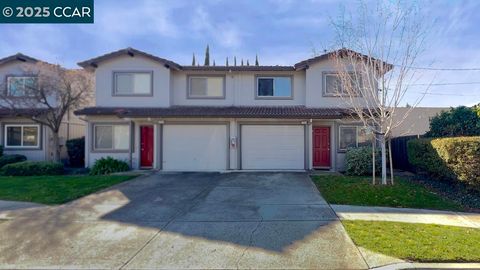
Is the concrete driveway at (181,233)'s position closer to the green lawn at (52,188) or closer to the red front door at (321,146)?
the green lawn at (52,188)

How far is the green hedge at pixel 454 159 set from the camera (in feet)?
29.4

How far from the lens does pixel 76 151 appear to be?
59.9 feet

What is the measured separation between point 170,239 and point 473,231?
20.4ft

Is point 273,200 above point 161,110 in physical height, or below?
below

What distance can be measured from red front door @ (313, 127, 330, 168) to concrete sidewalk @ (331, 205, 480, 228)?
304 inches

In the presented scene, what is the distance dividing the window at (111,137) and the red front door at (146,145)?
2.45 feet

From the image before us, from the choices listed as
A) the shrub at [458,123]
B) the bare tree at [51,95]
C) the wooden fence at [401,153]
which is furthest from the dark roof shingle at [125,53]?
the shrub at [458,123]

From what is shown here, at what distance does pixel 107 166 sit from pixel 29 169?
361cm

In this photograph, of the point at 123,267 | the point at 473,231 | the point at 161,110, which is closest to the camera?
the point at 123,267

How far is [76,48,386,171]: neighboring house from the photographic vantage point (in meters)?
15.5

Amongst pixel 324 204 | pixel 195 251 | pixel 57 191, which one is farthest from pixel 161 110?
pixel 195 251

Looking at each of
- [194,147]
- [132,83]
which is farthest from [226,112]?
[132,83]

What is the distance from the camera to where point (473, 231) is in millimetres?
6512

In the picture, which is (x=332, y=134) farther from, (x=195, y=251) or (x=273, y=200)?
(x=195, y=251)
